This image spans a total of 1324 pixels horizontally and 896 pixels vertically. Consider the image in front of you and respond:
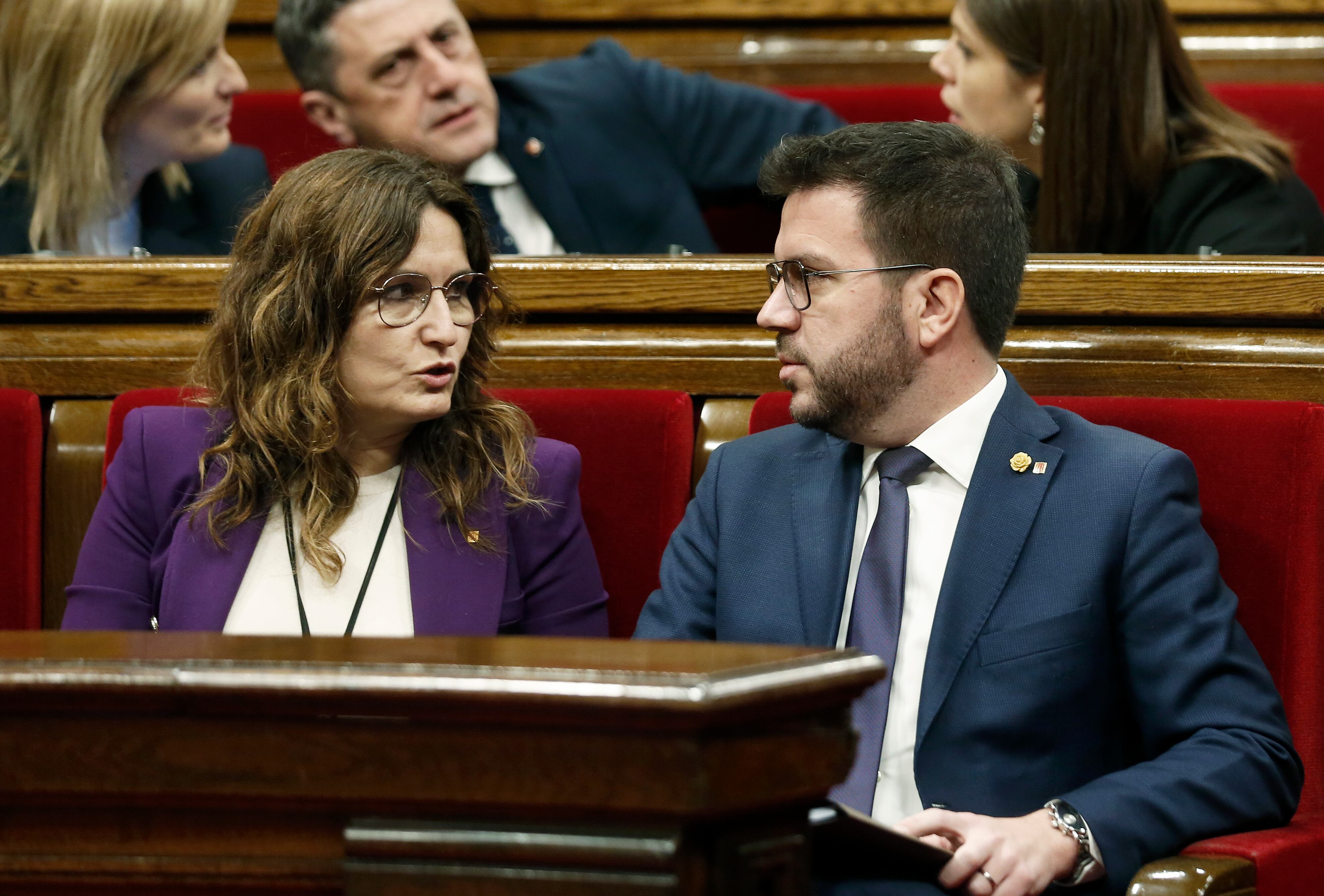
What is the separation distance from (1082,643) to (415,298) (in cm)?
59

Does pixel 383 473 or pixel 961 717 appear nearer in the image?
pixel 961 717

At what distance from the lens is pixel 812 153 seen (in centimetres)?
113

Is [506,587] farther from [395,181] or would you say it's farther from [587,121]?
[587,121]

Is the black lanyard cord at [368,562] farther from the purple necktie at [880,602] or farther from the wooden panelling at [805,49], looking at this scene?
the wooden panelling at [805,49]

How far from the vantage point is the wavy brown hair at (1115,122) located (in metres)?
1.61

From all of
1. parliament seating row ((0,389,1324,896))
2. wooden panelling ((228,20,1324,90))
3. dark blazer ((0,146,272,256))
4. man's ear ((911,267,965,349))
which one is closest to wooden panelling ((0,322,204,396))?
dark blazer ((0,146,272,256))

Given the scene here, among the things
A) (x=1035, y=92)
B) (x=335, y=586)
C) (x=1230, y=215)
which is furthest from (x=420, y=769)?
(x=1035, y=92)

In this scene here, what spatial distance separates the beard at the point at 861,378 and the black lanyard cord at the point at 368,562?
1.17 ft

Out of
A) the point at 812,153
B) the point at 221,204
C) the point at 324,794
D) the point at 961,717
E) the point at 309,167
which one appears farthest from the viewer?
the point at 221,204

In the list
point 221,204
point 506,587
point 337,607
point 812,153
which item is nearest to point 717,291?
point 812,153

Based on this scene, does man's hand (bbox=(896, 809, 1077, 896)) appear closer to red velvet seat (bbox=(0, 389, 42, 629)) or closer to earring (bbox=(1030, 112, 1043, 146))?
red velvet seat (bbox=(0, 389, 42, 629))

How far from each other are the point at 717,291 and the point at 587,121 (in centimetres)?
70

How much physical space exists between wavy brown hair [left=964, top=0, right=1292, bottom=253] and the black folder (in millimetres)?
970

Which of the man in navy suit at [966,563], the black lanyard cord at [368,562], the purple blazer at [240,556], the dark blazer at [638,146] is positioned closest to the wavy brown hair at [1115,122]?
the dark blazer at [638,146]
